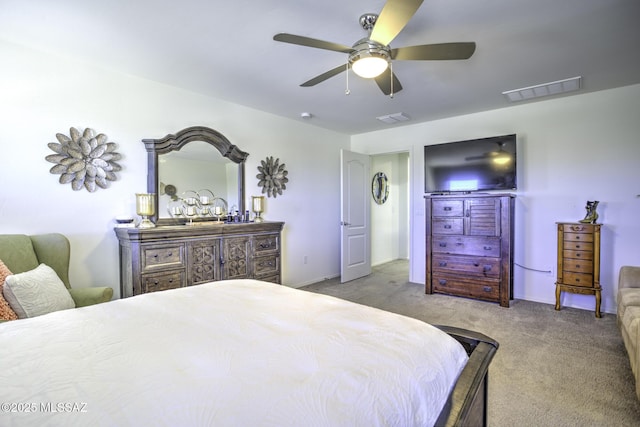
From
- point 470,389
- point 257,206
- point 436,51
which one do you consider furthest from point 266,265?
point 470,389

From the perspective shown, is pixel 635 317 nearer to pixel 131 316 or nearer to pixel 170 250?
pixel 131 316

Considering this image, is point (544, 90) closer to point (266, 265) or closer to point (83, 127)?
point (266, 265)

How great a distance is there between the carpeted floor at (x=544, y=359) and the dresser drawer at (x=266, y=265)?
997 millimetres

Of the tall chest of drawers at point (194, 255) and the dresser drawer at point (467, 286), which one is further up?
the tall chest of drawers at point (194, 255)

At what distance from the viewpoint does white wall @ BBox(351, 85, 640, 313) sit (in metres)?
3.42

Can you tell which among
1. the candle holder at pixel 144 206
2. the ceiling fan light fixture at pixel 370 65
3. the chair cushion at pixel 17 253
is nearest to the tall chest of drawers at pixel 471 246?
the ceiling fan light fixture at pixel 370 65

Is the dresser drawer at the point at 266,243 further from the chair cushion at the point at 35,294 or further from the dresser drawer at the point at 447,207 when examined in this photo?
the dresser drawer at the point at 447,207

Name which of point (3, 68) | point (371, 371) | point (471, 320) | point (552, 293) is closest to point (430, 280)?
point (471, 320)

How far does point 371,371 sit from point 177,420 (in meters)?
0.52

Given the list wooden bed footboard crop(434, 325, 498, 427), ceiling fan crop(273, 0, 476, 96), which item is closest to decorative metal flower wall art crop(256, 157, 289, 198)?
ceiling fan crop(273, 0, 476, 96)

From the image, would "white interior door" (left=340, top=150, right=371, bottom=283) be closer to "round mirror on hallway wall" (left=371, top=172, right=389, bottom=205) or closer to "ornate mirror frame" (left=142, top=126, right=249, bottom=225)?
"round mirror on hallway wall" (left=371, top=172, right=389, bottom=205)

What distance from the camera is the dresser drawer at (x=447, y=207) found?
3998 millimetres

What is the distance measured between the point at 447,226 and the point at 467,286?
2.62 feet

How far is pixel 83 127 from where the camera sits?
2.72 metres
